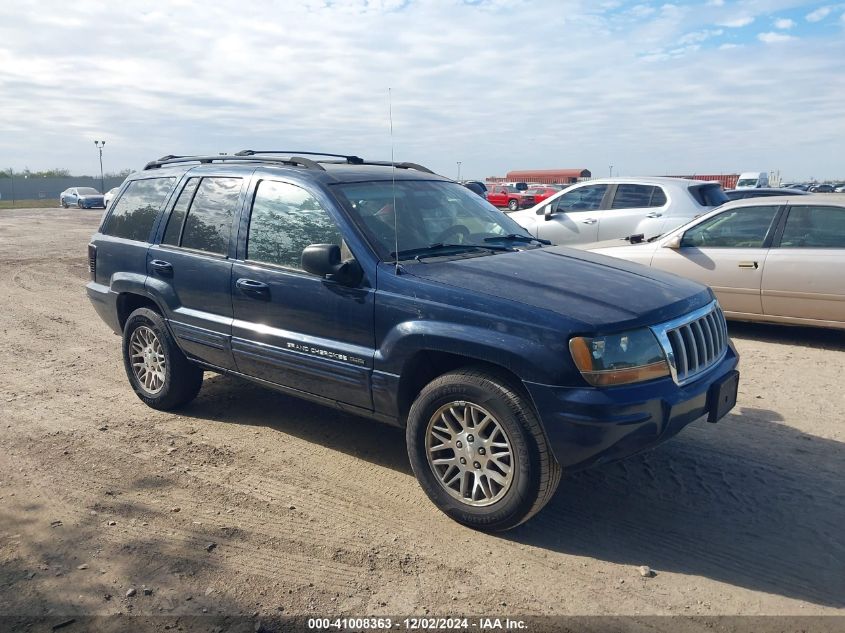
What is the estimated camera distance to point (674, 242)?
8445 mm

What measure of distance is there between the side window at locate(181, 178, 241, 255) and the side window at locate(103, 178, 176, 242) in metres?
0.47

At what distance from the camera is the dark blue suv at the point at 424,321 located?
358 centimetres

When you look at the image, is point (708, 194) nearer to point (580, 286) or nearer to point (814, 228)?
point (814, 228)

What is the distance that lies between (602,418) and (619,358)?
318 mm

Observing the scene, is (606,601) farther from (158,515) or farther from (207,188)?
(207,188)

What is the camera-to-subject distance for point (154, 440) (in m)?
5.23

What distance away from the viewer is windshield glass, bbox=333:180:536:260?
14.8ft

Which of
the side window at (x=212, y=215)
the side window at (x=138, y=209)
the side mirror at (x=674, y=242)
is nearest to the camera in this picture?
the side window at (x=212, y=215)

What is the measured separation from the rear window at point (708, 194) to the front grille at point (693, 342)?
22.9 ft

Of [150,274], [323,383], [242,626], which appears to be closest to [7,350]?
[150,274]

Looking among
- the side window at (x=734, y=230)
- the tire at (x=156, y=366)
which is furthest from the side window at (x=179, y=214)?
the side window at (x=734, y=230)

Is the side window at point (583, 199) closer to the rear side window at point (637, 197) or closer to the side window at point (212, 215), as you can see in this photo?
the rear side window at point (637, 197)

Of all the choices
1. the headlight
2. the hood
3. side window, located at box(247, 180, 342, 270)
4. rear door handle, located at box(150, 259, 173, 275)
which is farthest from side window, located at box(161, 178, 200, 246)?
the headlight

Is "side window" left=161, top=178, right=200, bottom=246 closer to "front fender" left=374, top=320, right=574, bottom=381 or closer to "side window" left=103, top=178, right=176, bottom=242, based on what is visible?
"side window" left=103, top=178, right=176, bottom=242
